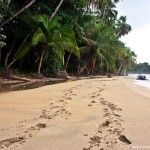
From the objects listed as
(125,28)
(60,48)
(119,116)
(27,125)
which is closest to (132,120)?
(119,116)

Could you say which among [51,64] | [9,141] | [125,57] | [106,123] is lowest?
[9,141]

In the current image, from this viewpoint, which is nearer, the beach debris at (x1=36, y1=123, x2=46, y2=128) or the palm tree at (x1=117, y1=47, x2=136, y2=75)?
the beach debris at (x1=36, y1=123, x2=46, y2=128)

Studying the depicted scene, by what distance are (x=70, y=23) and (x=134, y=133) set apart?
20094 millimetres

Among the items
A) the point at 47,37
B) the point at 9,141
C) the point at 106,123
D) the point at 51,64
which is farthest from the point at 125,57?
the point at 9,141

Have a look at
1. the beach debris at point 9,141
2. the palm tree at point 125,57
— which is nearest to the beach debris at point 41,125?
the beach debris at point 9,141

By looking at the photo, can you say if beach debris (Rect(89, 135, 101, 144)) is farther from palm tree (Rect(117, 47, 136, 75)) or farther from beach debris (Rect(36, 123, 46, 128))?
palm tree (Rect(117, 47, 136, 75))

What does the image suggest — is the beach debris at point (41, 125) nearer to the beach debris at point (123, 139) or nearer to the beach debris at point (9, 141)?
the beach debris at point (9, 141)

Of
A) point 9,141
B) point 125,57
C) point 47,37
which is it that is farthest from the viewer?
point 125,57

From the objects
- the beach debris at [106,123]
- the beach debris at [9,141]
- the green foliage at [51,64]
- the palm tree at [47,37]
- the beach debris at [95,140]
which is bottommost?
the beach debris at [9,141]

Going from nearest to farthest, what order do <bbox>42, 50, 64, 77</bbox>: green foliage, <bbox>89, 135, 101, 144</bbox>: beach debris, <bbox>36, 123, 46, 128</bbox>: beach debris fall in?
<bbox>89, 135, 101, 144</bbox>: beach debris
<bbox>36, 123, 46, 128</bbox>: beach debris
<bbox>42, 50, 64, 77</bbox>: green foliage

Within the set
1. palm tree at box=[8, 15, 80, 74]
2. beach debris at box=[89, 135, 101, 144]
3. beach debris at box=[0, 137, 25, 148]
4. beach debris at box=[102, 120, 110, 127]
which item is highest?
palm tree at box=[8, 15, 80, 74]

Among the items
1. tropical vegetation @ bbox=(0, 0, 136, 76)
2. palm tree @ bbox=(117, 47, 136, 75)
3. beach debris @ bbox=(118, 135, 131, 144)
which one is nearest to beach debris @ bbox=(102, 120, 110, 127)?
beach debris @ bbox=(118, 135, 131, 144)

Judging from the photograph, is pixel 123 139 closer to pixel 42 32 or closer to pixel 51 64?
pixel 42 32

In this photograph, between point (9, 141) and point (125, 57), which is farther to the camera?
point (125, 57)
